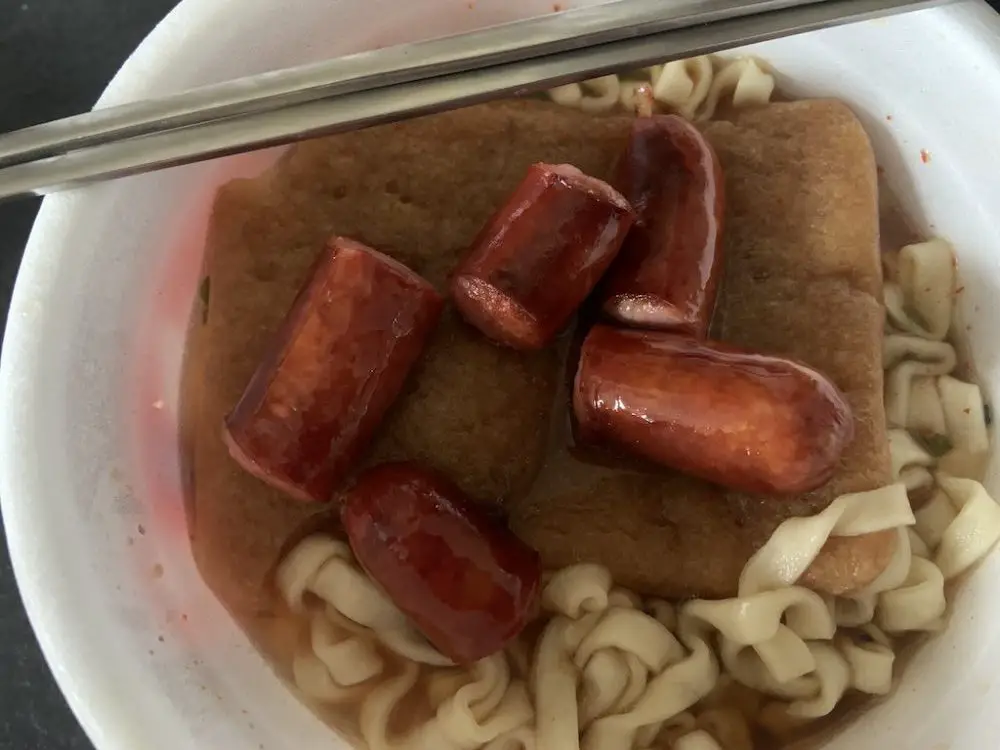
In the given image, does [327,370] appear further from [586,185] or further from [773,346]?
[773,346]

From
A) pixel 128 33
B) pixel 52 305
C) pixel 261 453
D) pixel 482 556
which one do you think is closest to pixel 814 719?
→ pixel 482 556

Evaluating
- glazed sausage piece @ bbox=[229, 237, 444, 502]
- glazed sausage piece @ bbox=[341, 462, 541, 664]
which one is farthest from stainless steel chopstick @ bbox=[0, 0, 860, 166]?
glazed sausage piece @ bbox=[341, 462, 541, 664]

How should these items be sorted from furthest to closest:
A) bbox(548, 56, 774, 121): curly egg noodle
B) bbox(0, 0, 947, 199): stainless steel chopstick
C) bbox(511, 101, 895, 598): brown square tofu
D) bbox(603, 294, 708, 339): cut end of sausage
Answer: bbox(548, 56, 774, 121): curly egg noodle
bbox(511, 101, 895, 598): brown square tofu
bbox(603, 294, 708, 339): cut end of sausage
bbox(0, 0, 947, 199): stainless steel chopstick

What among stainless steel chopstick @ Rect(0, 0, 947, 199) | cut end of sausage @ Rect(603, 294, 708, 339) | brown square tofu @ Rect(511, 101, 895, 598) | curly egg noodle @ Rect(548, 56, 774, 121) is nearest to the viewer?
stainless steel chopstick @ Rect(0, 0, 947, 199)

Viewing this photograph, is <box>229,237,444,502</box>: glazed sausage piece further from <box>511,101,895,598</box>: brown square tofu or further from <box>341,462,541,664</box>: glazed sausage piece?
<box>511,101,895,598</box>: brown square tofu

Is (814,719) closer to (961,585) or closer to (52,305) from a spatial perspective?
(961,585)

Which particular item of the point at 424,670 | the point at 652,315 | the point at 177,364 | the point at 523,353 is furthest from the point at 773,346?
the point at 177,364
